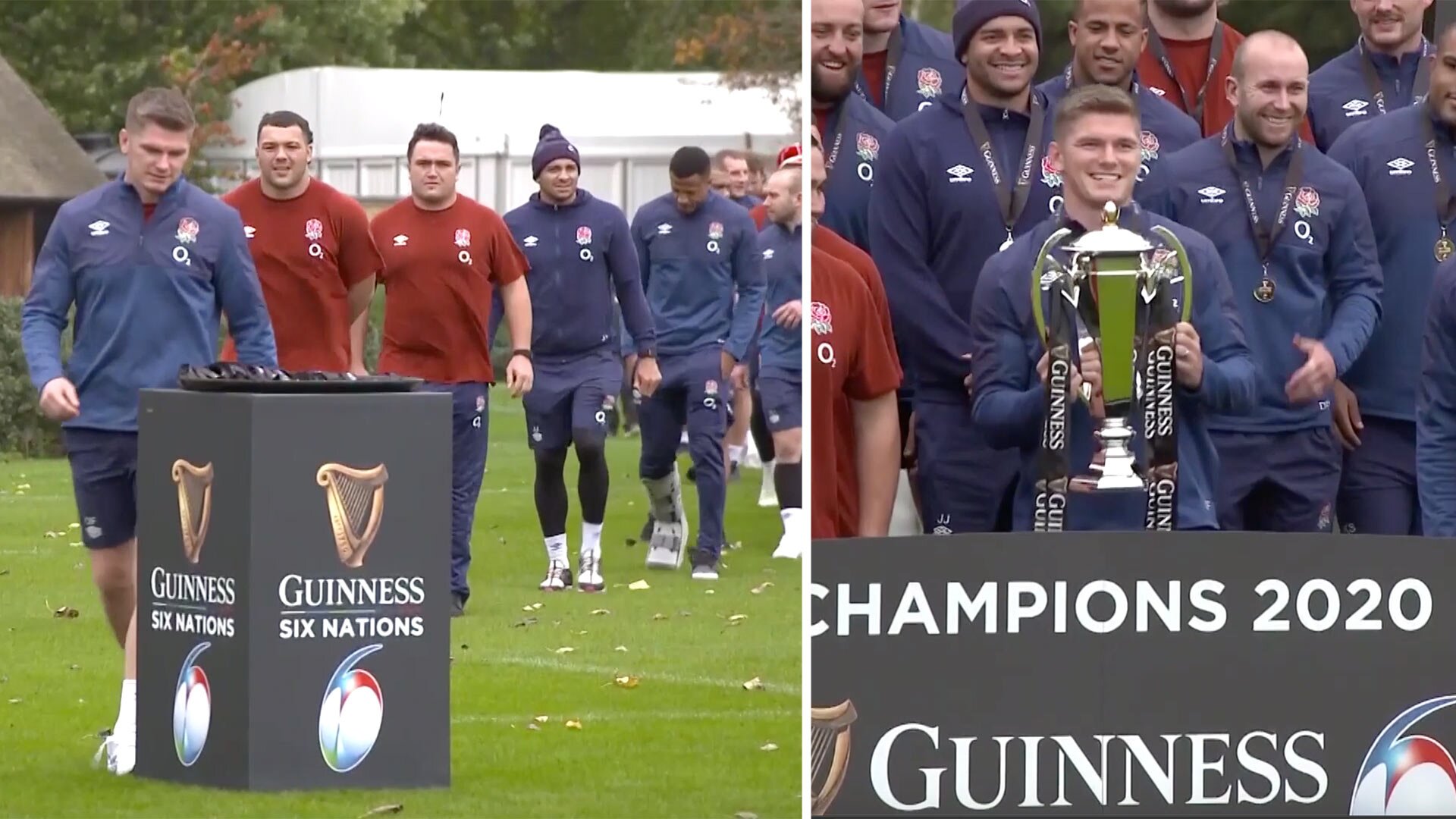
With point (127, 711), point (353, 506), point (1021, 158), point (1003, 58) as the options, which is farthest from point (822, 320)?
point (127, 711)

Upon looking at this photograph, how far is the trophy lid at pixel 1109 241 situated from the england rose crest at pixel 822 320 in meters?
0.54

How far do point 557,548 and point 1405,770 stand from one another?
290 inches

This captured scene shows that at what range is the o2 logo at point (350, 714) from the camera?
784 centimetres

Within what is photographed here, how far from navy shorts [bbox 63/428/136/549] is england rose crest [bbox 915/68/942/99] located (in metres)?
3.08

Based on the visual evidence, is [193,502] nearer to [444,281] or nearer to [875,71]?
[875,71]

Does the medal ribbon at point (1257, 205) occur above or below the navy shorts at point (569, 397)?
above

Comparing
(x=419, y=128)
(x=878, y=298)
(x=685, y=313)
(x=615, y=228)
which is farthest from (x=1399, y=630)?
(x=685, y=313)

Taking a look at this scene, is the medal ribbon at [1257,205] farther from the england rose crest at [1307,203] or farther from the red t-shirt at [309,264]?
the red t-shirt at [309,264]

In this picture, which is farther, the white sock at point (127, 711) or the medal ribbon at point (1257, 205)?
the white sock at point (127, 711)

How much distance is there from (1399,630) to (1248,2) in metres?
1.44

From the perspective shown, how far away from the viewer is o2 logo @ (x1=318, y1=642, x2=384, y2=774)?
309 inches

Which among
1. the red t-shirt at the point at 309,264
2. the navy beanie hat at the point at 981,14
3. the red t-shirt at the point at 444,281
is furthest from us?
the red t-shirt at the point at 444,281

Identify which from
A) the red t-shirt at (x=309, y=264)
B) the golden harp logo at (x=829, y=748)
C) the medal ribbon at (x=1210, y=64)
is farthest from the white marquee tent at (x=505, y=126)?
the golden harp logo at (x=829, y=748)

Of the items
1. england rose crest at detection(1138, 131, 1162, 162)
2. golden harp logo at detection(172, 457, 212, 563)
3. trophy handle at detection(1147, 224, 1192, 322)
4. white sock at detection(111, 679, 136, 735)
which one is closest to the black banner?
trophy handle at detection(1147, 224, 1192, 322)
